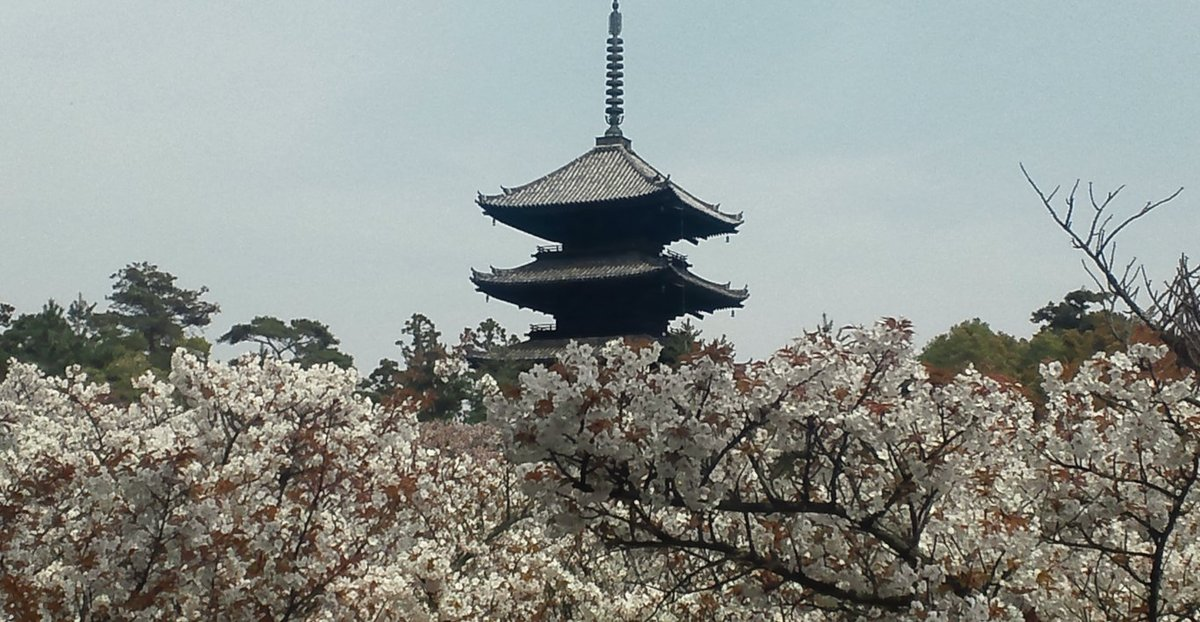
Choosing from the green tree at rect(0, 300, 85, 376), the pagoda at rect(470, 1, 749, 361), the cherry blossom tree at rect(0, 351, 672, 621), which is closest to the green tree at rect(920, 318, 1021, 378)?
the pagoda at rect(470, 1, 749, 361)

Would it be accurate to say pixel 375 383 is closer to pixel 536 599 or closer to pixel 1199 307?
pixel 536 599

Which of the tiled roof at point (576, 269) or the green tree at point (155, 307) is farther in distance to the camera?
the green tree at point (155, 307)

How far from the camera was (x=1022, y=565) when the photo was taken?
18.0 ft

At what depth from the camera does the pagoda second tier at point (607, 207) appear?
92.2 feet

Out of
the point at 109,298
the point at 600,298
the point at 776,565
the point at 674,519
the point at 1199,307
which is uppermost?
the point at 109,298

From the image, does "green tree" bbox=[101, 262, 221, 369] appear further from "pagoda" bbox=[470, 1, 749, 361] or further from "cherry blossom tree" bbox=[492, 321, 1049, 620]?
"cherry blossom tree" bbox=[492, 321, 1049, 620]

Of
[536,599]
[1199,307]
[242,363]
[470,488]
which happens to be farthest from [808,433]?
[470,488]

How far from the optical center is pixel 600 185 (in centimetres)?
2906

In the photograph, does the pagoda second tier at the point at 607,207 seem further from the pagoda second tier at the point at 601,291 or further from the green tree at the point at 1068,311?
the green tree at the point at 1068,311

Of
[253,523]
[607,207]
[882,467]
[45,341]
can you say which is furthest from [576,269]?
[882,467]

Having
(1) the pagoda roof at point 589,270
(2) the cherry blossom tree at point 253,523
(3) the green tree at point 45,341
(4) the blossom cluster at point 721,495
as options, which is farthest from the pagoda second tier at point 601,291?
(4) the blossom cluster at point 721,495

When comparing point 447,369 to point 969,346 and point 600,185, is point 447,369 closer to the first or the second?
point 600,185

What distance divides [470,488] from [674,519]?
450 cm

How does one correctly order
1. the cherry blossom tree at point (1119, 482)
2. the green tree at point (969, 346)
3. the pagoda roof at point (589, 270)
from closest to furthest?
the cherry blossom tree at point (1119, 482)
the pagoda roof at point (589, 270)
the green tree at point (969, 346)
